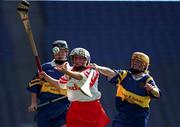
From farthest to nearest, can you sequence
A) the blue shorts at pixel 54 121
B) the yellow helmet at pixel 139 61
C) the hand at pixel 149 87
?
the blue shorts at pixel 54 121, the yellow helmet at pixel 139 61, the hand at pixel 149 87

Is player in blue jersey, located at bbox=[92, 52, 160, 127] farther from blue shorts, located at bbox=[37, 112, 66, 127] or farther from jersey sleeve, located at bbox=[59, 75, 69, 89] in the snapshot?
blue shorts, located at bbox=[37, 112, 66, 127]

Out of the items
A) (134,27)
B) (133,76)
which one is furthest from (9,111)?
(133,76)

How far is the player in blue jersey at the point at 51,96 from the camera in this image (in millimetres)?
9555

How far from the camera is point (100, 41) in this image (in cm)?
1207

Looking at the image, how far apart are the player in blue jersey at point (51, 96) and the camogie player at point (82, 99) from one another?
714 mm

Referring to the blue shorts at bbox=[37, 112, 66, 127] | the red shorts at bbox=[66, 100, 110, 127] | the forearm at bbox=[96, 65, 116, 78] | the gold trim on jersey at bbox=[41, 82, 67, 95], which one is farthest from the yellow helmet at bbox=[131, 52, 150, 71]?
the blue shorts at bbox=[37, 112, 66, 127]

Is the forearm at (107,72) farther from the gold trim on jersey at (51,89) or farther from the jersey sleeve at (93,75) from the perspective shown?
the gold trim on jersey at (51,89)

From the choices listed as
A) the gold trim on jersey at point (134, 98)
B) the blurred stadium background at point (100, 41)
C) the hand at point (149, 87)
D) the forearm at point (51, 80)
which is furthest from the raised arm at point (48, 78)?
the blurred stadium background at point (100, 41)

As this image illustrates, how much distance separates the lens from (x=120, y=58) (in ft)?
39.2

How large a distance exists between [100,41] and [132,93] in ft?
10.3

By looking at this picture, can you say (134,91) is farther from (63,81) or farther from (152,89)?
(63,81)

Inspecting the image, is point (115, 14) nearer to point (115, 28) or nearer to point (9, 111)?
point (115, 28)

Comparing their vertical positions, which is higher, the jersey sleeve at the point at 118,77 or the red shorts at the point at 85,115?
the jersey sleeve at the point at 118,77

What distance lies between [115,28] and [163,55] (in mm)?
772
